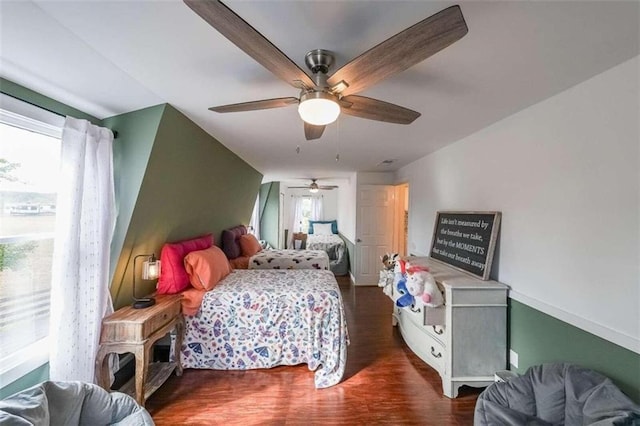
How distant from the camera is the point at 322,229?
8.93 m

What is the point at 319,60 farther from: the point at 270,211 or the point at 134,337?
the point at 270,211

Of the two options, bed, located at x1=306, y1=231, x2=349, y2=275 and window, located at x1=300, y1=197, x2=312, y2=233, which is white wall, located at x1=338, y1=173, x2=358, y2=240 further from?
window, located at x1=300, y1=197, x2=312, y2=233

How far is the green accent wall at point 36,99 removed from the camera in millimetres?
1579

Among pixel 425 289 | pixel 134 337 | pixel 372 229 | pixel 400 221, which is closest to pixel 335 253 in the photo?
pixel 372 229

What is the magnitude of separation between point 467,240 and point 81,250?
3.24 metres

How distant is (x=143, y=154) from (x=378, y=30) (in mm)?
1933

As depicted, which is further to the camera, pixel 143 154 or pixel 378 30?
pixel 143 154

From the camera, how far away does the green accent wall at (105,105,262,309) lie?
86.7 inches

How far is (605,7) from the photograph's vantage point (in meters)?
1.11

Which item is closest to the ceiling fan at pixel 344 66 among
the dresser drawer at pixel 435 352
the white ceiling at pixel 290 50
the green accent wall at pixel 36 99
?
the white ceiling at pixel 290 50

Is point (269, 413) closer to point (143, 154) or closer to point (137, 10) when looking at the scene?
point (143, 154)

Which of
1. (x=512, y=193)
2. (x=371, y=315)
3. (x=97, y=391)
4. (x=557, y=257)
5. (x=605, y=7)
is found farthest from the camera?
(x=371, y=315)

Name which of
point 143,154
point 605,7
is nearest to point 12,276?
point 143,154

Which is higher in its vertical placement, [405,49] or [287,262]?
[405,49]
